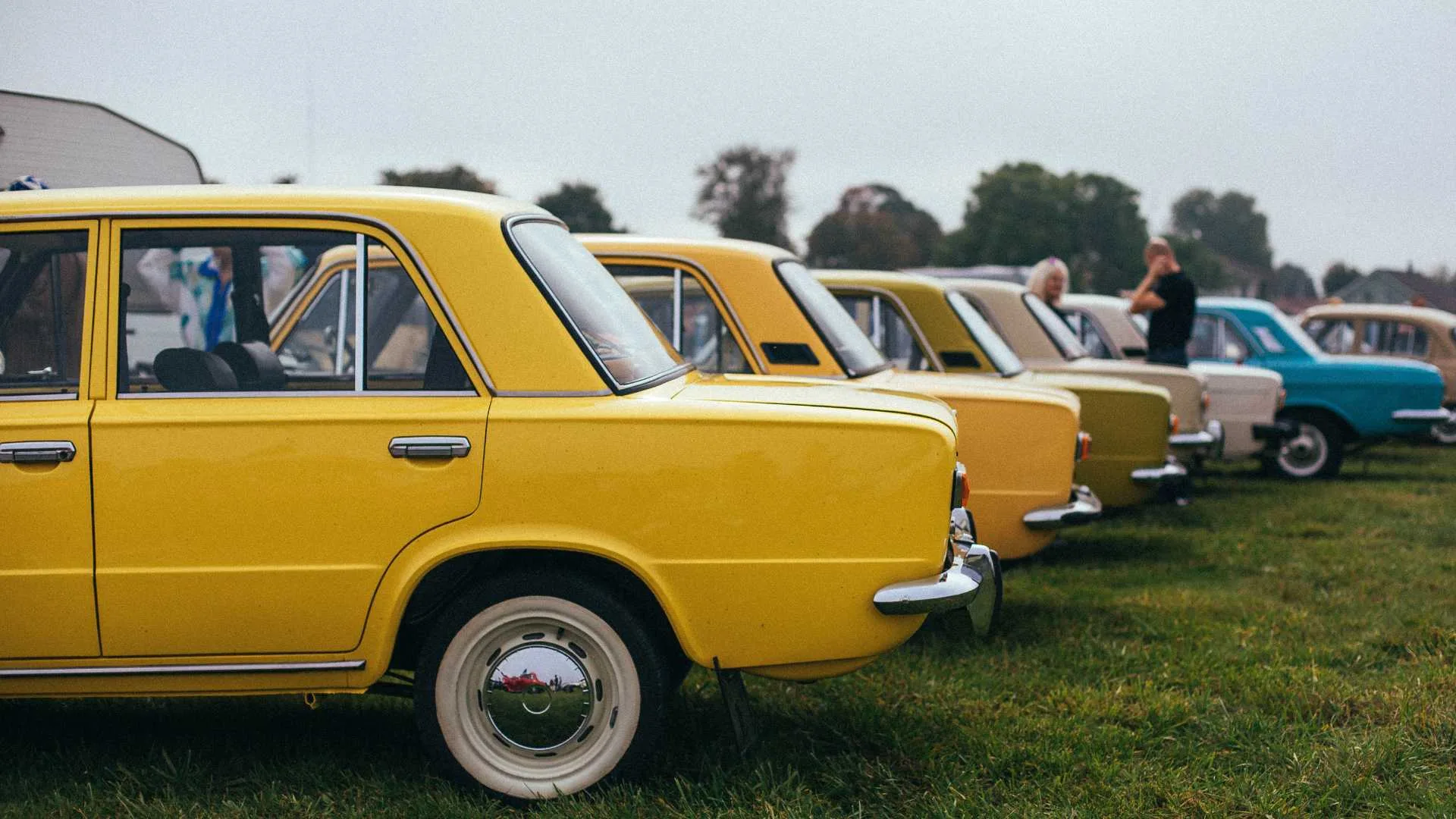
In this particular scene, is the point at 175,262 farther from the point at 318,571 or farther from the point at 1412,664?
the point at 1412,664

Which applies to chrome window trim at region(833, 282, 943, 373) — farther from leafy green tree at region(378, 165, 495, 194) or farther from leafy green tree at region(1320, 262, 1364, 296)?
leafy green tree at region(1320, 262, 1364, 296)

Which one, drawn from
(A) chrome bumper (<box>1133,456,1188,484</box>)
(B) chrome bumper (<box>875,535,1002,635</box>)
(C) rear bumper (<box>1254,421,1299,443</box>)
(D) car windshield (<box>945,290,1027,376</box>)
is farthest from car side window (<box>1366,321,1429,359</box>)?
(B) chrome bumper (<box>875,535,1002,635</box>)

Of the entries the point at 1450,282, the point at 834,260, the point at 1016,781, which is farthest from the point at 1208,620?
the point at 1450,282

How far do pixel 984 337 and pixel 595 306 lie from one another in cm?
422

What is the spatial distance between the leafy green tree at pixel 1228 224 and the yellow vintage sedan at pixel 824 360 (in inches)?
4925

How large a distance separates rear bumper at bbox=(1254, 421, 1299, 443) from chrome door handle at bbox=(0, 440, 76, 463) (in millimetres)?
9907

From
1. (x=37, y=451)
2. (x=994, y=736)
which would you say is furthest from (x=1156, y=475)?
(x=37, y=451)

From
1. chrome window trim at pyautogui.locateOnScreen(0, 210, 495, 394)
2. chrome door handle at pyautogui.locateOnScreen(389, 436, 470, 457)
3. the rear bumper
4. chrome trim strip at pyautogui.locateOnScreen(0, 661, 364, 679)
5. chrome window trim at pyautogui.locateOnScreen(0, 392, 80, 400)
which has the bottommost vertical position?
the rear bumper

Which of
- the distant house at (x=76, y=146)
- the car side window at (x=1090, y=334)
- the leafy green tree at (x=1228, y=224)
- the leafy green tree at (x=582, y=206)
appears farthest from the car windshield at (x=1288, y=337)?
the leafy green tree at (x=1228, y=224)

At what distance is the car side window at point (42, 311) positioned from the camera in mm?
3797

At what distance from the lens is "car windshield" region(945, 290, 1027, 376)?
767 centimetres

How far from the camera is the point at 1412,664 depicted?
5.43 m

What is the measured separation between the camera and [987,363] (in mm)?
7641

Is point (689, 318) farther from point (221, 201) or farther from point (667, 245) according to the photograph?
point (221, 201)
